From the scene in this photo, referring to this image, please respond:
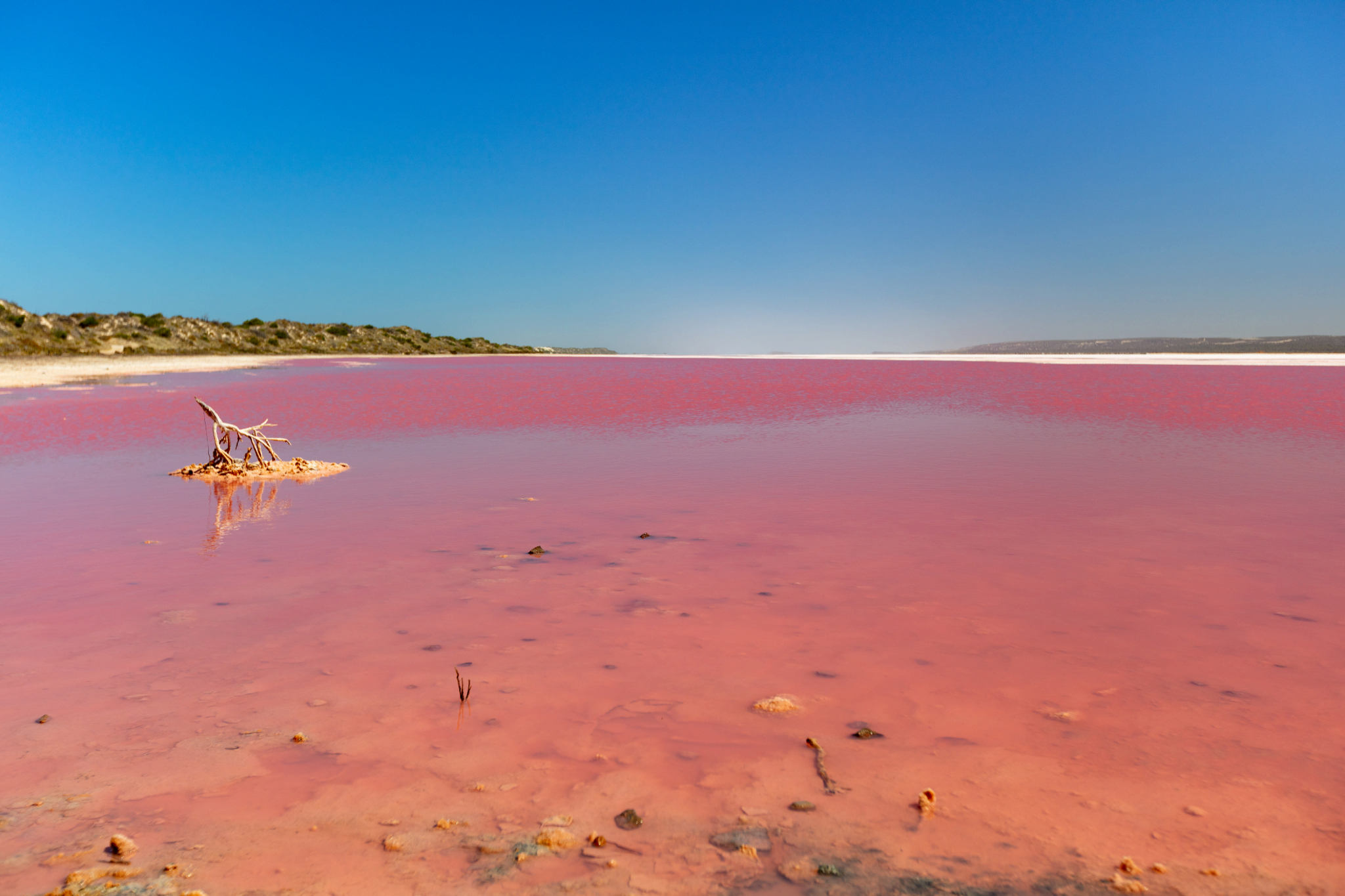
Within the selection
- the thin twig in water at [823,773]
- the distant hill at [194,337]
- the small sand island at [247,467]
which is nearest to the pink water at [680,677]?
the thin twig in water at [823,773]

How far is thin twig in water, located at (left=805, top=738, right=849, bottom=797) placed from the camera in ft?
Answer: 11.3

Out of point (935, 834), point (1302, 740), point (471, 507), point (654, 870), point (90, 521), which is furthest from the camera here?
point (471, 507)

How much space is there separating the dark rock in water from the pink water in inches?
1.9

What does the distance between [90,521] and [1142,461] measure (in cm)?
1381

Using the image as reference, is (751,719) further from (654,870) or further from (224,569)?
(224,569)

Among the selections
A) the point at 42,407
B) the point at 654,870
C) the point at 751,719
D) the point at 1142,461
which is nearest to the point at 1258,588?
the point at 751,719

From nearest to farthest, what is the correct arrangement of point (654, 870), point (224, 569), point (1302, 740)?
point (654, 870) < point (1302, 740) < point (224, 569)

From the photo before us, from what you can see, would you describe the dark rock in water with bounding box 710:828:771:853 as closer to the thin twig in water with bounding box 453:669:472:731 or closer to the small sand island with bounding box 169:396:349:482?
the thin twig in water with bounding box 453:669:472:731

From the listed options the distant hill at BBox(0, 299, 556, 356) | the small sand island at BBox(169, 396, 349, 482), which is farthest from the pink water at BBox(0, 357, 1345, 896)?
the distant hill at BBox(0, 299, 556, 356)

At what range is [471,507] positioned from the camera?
9406mm

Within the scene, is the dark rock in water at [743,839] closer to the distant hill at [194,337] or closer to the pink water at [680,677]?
the pink water at [680,677]

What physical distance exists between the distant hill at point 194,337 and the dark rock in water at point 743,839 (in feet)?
215

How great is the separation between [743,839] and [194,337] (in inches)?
3454

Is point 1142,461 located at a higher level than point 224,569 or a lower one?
higher
